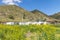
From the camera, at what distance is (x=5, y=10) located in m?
169

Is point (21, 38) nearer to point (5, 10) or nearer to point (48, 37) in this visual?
point (48, 37)

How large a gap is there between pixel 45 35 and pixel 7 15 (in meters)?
138

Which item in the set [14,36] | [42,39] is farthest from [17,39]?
[42,39]

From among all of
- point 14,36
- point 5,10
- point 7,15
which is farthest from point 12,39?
point 5,10

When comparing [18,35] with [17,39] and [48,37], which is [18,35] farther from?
[48,37]

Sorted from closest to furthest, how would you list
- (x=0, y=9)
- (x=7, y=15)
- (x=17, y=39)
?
1. (x=17, y=39)
2. (x=7, y=15)
3. (x=0, y=9)

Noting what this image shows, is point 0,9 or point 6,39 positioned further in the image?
point 0,9

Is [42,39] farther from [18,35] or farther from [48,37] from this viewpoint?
[18,35]

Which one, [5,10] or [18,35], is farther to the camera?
[5,10]

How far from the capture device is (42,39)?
43.6 feet

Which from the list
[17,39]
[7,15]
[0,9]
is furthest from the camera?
[0,9]

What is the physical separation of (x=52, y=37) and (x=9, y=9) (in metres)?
164

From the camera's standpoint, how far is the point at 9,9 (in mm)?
175500

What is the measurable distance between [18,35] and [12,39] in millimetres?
556
